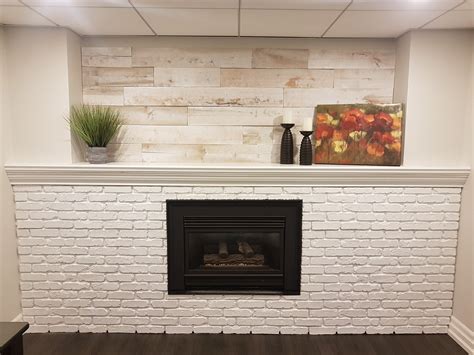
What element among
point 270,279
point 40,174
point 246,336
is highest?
point 40,174

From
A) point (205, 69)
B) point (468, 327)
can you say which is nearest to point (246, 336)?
point (468, 327)

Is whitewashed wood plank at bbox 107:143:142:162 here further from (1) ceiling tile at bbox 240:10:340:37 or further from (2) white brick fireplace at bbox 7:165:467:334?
(1) ceiling tile at bbox 240:10:340:37

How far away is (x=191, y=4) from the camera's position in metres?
1.94

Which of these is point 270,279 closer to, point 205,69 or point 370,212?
point 370,212

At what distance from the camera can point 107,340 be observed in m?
2.42

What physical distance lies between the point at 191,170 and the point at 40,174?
1020 millimetres

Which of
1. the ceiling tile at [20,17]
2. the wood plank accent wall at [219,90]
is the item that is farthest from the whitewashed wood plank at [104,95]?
the ceiling tile at [20,17]

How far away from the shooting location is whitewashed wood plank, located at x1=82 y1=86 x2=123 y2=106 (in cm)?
262

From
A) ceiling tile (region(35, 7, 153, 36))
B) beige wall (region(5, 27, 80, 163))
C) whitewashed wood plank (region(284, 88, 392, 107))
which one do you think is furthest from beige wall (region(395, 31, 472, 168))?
beige wall (region(5, 27, 80, 163))

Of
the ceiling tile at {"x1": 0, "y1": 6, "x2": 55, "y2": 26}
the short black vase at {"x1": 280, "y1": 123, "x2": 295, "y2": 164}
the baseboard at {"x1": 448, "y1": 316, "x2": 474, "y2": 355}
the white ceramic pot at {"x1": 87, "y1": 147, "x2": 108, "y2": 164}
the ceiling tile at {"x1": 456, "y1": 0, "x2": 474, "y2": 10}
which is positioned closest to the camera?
the ceiling tile at {"x1": 456, "y1": 0, "x2": 474, "y2": 10}

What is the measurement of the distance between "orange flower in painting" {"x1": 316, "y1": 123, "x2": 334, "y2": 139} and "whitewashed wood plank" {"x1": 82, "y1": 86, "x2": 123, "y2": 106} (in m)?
1.47

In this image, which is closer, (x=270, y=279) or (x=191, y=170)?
(x=191, y=170)

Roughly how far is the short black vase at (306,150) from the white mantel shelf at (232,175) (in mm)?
111

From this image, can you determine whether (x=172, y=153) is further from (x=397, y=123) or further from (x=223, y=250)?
(x=397, y=123)
